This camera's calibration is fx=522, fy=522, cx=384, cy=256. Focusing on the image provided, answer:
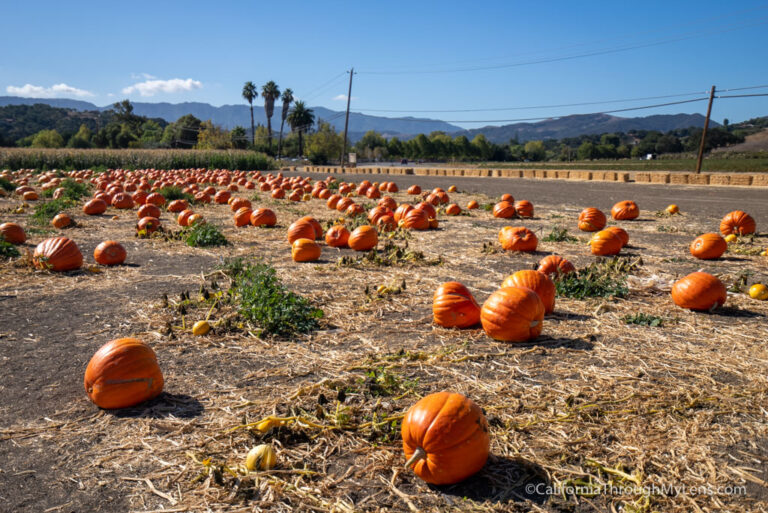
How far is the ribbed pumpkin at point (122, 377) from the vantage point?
3.31 metres

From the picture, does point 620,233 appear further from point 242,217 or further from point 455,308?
point 242,217

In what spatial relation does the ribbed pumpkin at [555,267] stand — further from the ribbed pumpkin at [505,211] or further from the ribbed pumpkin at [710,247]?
the ribbed pumpkin at [505,211]

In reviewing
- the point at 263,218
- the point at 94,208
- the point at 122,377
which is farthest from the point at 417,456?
the point at 94,208

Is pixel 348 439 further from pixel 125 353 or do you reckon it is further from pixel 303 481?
pixel 125 353

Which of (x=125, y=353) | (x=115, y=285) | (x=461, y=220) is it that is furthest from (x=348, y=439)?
(x=461, y=220)

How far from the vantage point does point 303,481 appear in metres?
2.59

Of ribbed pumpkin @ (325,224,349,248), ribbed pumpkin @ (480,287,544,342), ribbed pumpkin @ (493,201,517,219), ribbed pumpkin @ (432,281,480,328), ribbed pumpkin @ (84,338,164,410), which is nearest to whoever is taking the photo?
ribbed pumpkin @ (84,338,164,410)

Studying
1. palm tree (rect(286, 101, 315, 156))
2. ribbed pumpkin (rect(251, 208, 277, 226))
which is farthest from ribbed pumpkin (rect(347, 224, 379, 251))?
palm tree (rect(286, 101, 315, 156))

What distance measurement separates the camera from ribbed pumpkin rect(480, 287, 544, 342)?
4332mm

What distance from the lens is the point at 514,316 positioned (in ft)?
14.2

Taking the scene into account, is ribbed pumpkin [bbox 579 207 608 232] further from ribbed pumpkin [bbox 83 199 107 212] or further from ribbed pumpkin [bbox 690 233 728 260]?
ribbed pumpkin [bbox 83 199 107 212]

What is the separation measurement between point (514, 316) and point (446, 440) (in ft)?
6.55

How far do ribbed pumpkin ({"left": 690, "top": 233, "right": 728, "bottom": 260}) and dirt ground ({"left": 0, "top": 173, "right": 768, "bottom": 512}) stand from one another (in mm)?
1482

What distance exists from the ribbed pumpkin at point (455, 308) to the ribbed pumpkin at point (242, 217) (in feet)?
24.1
